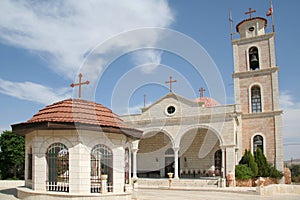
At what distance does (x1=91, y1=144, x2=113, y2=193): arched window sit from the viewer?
11.2 meters

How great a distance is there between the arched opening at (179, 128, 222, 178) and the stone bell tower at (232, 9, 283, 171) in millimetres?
2391

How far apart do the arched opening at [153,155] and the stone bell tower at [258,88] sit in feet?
19.3

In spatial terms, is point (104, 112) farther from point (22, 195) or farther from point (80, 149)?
point (22, 195)

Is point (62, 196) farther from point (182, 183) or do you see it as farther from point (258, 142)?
point (258, 142)

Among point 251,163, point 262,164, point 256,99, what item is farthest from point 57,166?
point 256,99

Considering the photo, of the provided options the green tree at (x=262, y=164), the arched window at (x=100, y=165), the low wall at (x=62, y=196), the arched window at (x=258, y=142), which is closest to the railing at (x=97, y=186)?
the arched window at (x=100, y=165)

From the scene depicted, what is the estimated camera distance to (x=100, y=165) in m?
12.1

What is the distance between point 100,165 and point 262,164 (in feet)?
44.8

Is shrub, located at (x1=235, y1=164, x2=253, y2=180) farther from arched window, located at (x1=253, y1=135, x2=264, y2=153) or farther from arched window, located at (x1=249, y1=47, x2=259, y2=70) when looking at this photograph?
arched window, located at (x1=249, y1=47, x2=259, y2=70)

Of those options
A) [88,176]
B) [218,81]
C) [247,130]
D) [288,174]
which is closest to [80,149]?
[88,176]

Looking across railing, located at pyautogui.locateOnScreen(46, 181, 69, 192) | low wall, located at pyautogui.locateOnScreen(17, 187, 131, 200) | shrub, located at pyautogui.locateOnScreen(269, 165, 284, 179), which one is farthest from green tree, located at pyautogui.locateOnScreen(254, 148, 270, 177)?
railing, located at pyautogui.locateOnScreen(46, 181, 69, 192)

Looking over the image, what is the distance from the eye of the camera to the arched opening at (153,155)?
24828mm

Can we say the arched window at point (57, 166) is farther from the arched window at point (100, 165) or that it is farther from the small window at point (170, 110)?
the small window at point (170, 110)

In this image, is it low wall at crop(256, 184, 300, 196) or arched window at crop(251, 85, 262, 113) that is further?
arched window at crop(251, 85, 262, 113)
